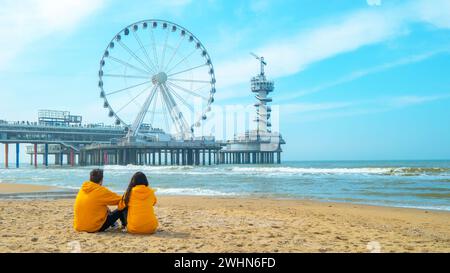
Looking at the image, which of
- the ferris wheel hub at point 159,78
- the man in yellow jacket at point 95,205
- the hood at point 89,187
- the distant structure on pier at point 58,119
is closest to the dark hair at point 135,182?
the man in yellow jacket at point 95,205

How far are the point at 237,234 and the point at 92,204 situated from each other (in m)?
1.83

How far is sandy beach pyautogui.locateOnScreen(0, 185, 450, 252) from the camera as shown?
4.77 metres

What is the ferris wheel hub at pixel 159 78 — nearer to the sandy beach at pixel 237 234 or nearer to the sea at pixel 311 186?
the sea at pixel 311 186

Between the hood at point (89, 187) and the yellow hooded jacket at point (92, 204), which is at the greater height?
the hood at point (89, 187)

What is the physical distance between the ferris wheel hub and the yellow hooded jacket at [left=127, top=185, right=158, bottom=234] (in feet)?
124

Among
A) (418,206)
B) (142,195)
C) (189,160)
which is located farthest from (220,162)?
(142,195)

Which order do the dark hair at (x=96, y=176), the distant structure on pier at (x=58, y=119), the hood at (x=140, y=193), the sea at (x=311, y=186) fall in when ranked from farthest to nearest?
the distant structure on pier at (x=58, y=119)
the sea at (x=311, y=186)
the dark hair at (x=96, y=176)
the hood at (x=140, y=193)

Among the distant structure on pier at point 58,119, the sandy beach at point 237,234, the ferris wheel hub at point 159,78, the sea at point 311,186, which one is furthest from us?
the distant structure on pier at point 58,119

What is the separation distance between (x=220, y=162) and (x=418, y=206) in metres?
75.8

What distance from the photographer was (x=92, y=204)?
539 centimetres

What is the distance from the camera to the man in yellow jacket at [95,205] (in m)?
5.35

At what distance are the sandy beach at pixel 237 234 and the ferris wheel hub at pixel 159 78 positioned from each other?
34809 millimetres

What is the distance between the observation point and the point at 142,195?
525cm
